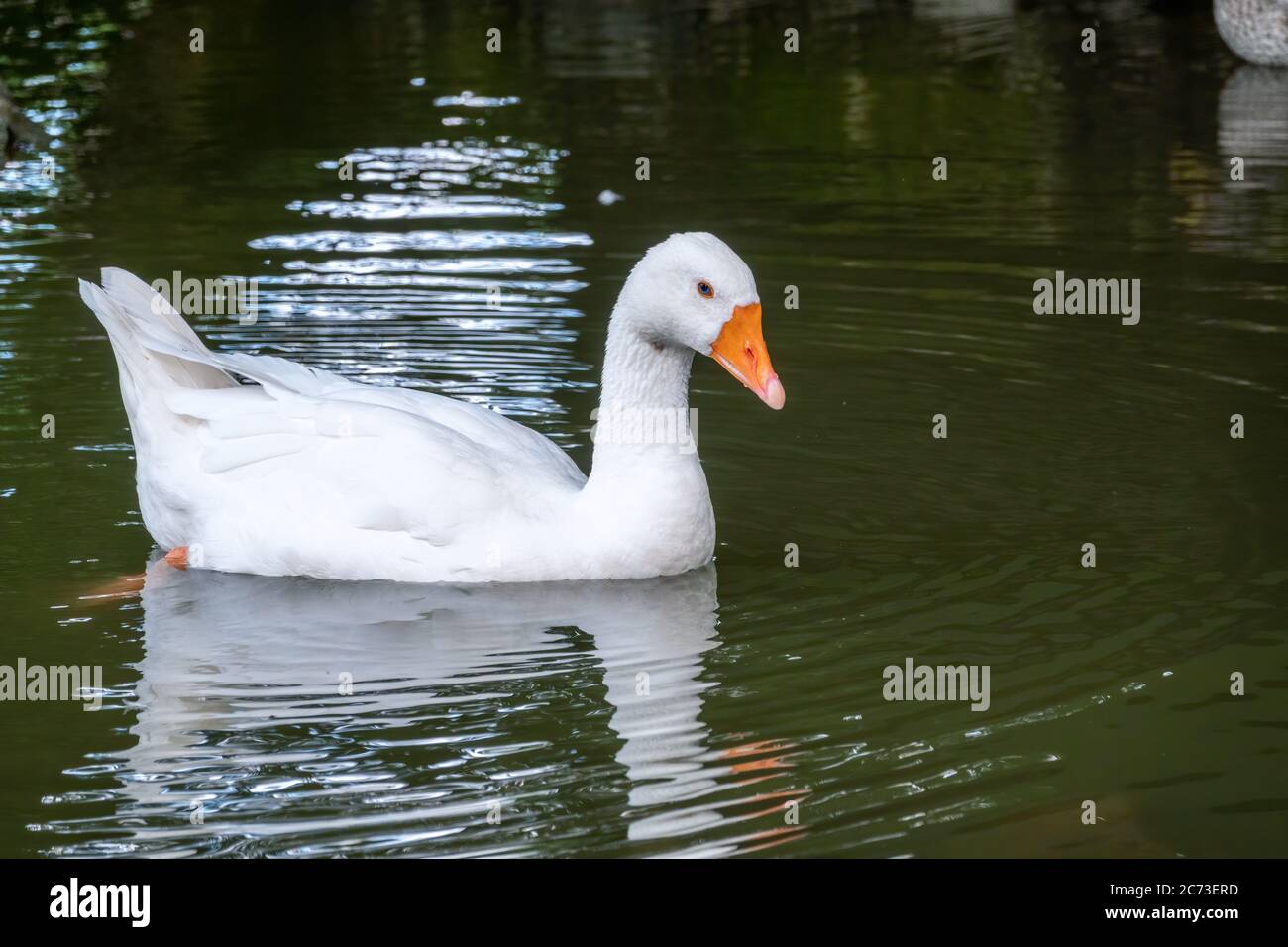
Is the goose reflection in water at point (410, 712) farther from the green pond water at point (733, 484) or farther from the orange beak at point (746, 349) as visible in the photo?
the orange beak at point (746, 349)

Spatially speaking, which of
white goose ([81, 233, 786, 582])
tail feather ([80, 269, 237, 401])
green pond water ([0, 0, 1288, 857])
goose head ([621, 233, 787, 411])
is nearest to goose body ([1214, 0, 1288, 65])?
green pond water ([0, 0, 1288, 857])

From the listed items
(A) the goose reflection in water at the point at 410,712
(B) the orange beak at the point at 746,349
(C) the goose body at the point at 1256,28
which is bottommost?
(A) the goose reflection in water at the point at 410,712

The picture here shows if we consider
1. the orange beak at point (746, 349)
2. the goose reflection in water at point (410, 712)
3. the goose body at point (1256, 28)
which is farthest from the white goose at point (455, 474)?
the goose body at point (1256, 28)

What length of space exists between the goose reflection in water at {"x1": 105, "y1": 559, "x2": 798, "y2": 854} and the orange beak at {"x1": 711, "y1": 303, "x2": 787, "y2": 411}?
0.87 m

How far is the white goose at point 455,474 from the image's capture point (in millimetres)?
7078

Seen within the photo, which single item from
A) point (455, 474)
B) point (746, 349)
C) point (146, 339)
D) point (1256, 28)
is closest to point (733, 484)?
point (746, 349)

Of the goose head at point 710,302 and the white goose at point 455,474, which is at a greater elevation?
the goose head at point 710,302

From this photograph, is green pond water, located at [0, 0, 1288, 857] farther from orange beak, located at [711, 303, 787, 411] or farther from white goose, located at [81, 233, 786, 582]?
orange beak, located at [711, 303, 787, 411]

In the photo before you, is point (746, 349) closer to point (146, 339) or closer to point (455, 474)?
point (455, 474)

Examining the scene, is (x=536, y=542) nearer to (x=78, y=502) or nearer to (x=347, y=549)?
(x=347, y=549)

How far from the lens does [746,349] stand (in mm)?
7035

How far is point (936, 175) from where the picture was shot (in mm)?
A: 14938

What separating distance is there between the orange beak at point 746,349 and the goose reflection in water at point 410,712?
873 millimetres
